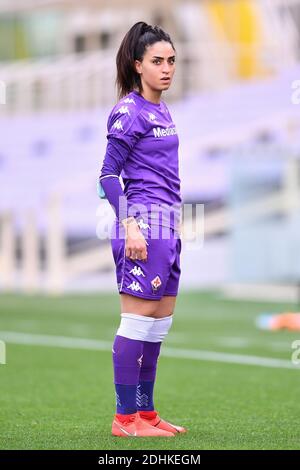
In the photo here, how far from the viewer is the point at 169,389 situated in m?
8.72

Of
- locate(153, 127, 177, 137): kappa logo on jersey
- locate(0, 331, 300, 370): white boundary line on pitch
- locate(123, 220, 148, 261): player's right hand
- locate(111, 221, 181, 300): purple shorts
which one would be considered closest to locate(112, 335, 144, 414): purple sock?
locate(111, 221, 181, 300): purple shorts

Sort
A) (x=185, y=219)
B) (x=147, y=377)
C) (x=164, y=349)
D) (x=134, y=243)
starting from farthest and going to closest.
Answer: (x=185, y=219), (x=164, y=349), (x=147, y=377), (x=134, y=243)

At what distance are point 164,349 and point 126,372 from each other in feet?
18.5

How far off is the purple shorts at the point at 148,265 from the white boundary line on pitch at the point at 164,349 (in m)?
3.90

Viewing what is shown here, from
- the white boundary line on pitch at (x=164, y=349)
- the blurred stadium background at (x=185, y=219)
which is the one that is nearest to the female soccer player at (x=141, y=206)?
the blurred stadium background at (x=185, y=219)

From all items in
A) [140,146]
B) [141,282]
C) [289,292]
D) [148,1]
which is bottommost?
[289,292]

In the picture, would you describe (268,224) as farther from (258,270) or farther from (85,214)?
(85,214)

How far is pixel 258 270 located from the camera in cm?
2044

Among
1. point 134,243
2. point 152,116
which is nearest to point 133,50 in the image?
point 152,116

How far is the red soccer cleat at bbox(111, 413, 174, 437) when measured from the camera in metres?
6.21

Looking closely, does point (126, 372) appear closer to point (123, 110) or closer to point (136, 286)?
point (136, 286)
